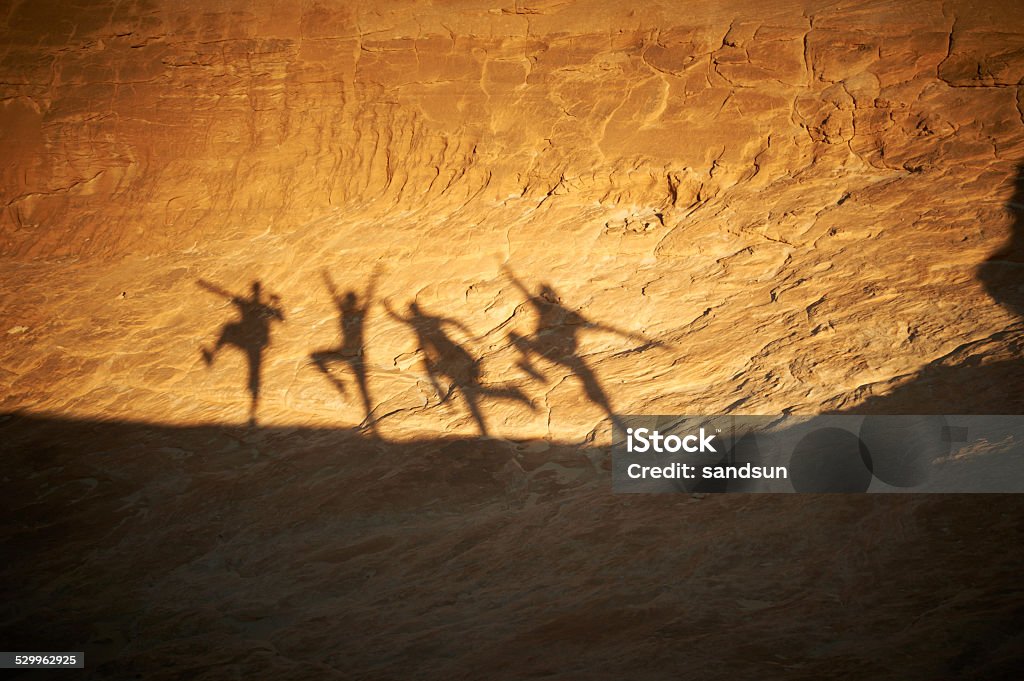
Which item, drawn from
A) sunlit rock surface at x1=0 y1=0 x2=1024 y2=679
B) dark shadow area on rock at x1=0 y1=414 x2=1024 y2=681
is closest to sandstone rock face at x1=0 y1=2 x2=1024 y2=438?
sunlit rock surface at x1=0 y1=0 x2=1024 y2=679

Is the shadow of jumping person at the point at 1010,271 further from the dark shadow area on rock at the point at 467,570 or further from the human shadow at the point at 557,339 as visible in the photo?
the human shadow at the point at 557,339

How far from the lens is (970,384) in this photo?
3.72m

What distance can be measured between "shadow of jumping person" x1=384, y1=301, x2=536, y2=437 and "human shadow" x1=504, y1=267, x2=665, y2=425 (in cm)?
32

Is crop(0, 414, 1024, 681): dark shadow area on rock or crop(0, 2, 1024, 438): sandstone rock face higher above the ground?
crop(0, 2, 1024, 438): sandstone rock face

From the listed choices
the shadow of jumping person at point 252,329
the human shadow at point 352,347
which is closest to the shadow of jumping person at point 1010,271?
the human shadow at point 352,347

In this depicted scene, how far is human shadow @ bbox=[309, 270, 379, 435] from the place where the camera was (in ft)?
17.9

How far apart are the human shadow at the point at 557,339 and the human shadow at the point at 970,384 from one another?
1562mm

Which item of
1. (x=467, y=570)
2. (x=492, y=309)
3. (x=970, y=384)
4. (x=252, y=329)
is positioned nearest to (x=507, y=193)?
(x=492, y=309)

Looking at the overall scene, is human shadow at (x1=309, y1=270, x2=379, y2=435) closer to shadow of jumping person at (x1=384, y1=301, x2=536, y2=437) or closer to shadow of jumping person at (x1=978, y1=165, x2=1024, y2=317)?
shadow of jumping person at (x1=384, y1=301, x2=536, y2=437)

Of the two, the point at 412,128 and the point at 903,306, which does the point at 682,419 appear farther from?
the point at 412,128

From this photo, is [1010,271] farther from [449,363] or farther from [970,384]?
[449,363]

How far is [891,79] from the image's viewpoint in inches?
237

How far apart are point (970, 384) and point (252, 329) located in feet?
17.1

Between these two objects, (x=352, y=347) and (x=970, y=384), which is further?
(x=352, y=347)
